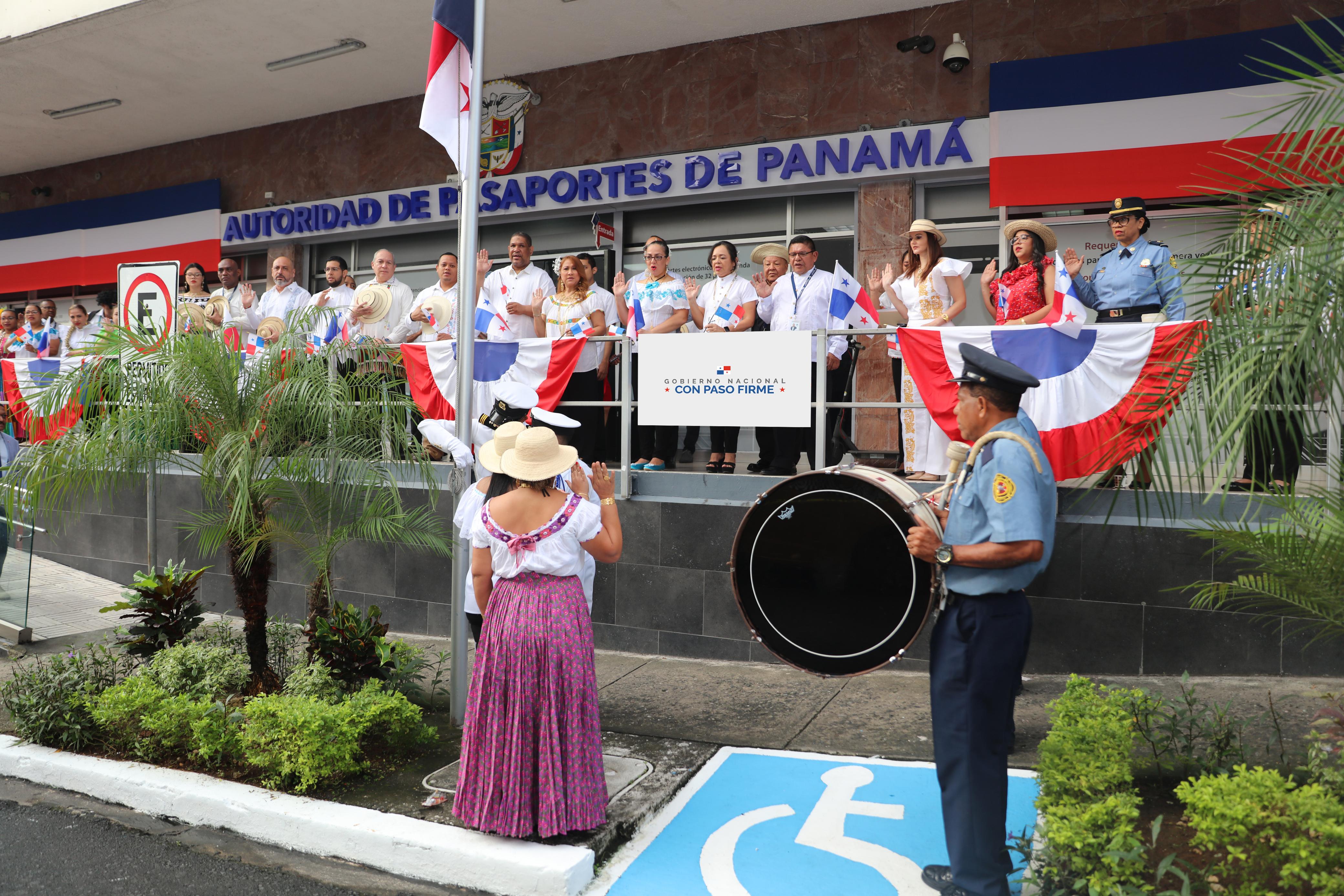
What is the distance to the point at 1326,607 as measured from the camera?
3.82 meters

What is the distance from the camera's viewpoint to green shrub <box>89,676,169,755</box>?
5328mm

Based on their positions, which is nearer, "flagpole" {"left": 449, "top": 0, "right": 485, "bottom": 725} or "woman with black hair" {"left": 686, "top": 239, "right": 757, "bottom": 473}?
"flagpole" {"left": 449, "top": 0, "right": 485, "bottom": 725}

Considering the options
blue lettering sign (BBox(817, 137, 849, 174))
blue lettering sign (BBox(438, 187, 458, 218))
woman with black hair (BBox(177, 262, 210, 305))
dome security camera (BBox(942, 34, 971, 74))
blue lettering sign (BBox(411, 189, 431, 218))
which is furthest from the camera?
blue lettering sign (BBox(411, 189, 431, 218))

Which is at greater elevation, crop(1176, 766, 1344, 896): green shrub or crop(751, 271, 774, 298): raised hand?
crop(751, 271, 774, 298): raised hand

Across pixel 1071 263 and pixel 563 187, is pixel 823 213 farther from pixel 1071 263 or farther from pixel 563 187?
pixel 1071 263

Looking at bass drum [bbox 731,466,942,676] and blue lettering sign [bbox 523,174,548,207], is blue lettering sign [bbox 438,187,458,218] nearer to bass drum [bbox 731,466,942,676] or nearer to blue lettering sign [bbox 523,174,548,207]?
blue lettering sign [bbox 523,174,548,207]

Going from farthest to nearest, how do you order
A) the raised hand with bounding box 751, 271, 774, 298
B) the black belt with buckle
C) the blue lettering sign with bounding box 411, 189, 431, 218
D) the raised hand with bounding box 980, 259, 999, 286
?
1. the blue lettering sign with bounding box 411, 189, 431, 218
2. the raised hand with bounding box 751, 271, 774, 298
3. the raised hand with bounding box 980, 259, 999, 286
4. the black belt with buckle

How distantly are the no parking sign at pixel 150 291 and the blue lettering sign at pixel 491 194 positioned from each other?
624 centimetres

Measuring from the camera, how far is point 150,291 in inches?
307

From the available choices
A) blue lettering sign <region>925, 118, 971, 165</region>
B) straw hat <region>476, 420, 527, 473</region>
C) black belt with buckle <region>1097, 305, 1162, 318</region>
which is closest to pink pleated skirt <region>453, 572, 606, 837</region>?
straw hat <region>476, 420, 527, 473</region>

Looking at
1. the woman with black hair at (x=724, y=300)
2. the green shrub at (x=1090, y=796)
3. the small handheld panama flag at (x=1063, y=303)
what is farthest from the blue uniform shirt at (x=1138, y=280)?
the green shrub at (x=1090, y=796)

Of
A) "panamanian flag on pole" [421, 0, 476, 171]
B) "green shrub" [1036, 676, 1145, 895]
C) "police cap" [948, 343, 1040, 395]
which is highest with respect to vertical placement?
"panamanian flag on pole" [421, 0, 476, 171]

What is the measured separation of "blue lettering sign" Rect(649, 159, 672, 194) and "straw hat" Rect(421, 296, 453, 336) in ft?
12.7

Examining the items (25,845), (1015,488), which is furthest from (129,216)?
(1015,488)
